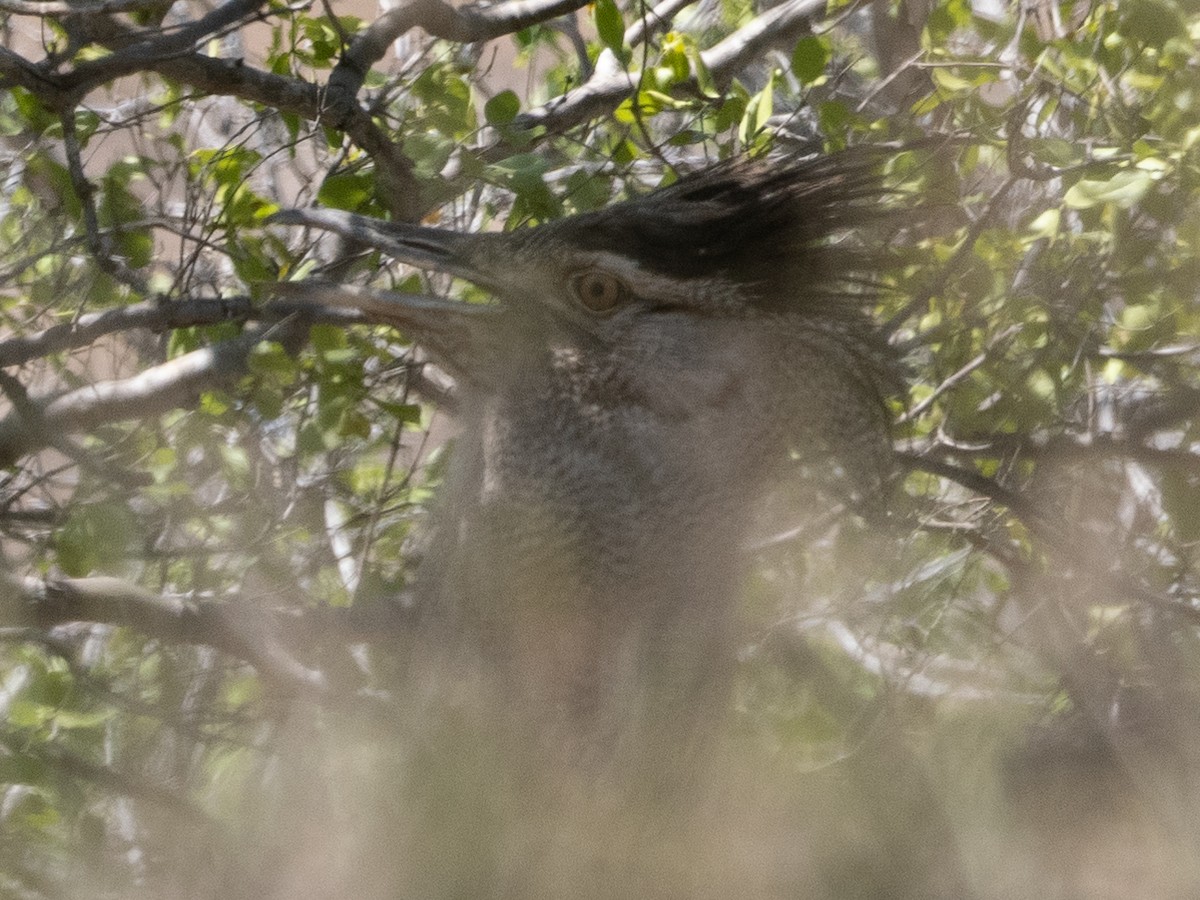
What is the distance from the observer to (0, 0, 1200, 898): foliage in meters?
2.81

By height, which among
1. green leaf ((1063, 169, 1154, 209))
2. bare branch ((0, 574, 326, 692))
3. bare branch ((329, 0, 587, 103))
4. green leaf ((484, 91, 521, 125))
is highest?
bare branch ((329, 0, 587, 103))

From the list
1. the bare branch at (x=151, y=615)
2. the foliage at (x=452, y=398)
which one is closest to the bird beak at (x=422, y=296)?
the foliage at (x=452, y=398)

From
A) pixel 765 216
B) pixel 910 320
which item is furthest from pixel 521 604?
pixel 910 320

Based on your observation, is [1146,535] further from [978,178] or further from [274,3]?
[274,3]

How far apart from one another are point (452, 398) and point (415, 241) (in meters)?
0.59

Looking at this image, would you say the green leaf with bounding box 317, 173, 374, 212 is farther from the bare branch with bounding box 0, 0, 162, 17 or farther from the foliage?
the bare branch with bounding box 0, 0, 162, 17

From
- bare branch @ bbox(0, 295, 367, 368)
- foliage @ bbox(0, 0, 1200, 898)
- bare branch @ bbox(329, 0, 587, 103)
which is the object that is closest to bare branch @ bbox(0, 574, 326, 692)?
foliage @ bbox(0, 0, 1200, 898)

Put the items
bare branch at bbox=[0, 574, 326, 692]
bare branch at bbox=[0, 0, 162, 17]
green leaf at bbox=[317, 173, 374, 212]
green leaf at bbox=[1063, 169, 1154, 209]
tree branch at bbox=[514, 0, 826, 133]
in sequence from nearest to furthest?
green leaf at bbox=[1063, 169, 1154, 209] → bare branch at bbox=[0, 0, 162, 17] → bare branch at bbox=[0, 574, 326, 692] → green leaf at bbox=[317, 173, 374, 212] → tree branch at bbox=[514, 0, 826, 133]

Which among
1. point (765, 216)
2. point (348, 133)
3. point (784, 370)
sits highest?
point (348, 133)

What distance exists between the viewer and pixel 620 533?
7.96ft

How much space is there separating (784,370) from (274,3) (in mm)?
1587

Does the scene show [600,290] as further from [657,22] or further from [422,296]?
[657,22]

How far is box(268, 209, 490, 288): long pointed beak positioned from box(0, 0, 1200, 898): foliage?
1.08 feet

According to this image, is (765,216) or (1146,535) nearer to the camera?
(765,216)
